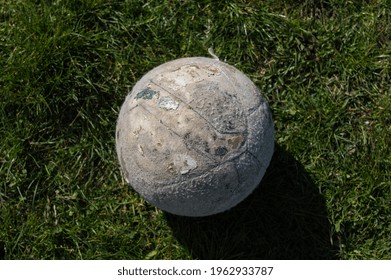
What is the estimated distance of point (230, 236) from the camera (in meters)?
4.38

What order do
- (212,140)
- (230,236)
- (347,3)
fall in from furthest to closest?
(347,3) < (230,236) < (212,140)

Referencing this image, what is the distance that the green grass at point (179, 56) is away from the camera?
4402mm

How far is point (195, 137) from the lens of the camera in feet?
10.8

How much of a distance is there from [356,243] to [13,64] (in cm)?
302

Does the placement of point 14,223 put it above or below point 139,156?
below

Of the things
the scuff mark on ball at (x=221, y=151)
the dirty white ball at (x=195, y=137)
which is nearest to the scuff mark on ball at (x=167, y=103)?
the dirty white ball at (x=195, y=137)

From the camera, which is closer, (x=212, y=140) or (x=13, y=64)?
(x=212, y=140)

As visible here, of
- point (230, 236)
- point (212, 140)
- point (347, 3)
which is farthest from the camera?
point (347, 3)

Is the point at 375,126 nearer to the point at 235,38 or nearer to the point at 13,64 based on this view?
the point at 235,38

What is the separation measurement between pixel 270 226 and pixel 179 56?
153cm

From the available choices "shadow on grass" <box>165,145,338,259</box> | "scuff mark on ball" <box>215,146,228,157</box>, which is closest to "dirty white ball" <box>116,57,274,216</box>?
"scuff mark on ball" <box>215,146,228,157</box>

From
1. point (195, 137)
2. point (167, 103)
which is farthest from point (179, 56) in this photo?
point (195, 137)

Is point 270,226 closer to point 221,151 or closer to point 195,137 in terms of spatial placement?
point 221,151

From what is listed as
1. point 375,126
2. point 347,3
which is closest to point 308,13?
point 347,3
